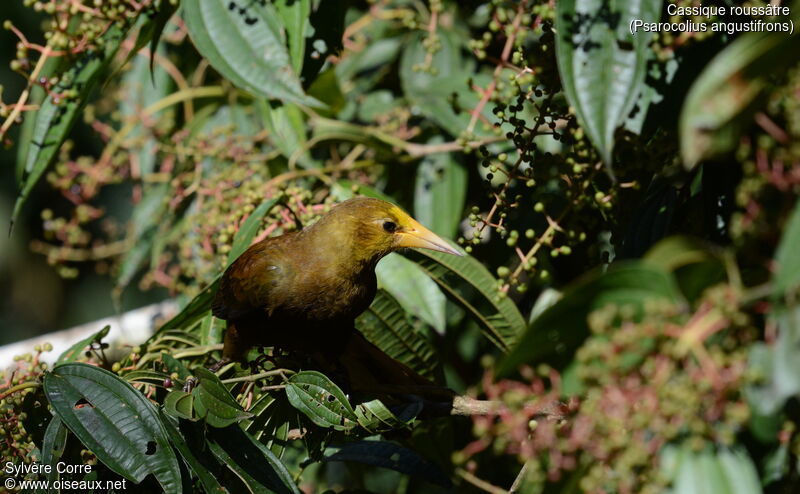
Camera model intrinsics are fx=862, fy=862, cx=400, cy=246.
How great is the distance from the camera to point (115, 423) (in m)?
Answer: 2.01

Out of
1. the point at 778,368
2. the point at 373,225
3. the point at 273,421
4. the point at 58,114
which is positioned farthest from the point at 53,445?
the point at 778,368

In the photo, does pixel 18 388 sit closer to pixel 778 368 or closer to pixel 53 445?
pixel 53 445

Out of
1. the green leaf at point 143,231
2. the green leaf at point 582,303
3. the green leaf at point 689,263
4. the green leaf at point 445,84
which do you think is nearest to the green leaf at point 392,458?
the green leaf at point 445,84

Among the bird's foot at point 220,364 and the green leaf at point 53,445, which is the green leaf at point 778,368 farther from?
the bird's foot at point 220,364

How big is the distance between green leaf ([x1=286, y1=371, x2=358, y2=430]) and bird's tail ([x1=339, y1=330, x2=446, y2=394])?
0.36 m

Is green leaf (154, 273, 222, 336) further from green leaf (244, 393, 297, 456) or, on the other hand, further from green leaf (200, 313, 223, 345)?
green leaf (244, 393, 297, 456)

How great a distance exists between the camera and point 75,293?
8414 mm

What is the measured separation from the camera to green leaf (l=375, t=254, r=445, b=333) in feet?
8.87

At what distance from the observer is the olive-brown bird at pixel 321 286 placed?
2684mm

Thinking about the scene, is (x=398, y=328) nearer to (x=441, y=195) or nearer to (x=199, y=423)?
(x=441, y=195)

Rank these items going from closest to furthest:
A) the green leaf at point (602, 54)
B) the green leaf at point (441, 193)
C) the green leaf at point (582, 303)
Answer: the green leaf at point (582, 303) → the green leaf at point (602, 54) → the green leaf at point (441, 193)

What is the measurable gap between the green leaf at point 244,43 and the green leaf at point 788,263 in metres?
1.47

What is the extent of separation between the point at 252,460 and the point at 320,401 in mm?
215

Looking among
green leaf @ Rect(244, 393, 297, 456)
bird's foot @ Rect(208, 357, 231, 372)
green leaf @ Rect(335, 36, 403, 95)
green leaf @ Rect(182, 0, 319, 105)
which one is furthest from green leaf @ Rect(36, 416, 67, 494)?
green leaf @ Rect(335, 36, 403, 95)
